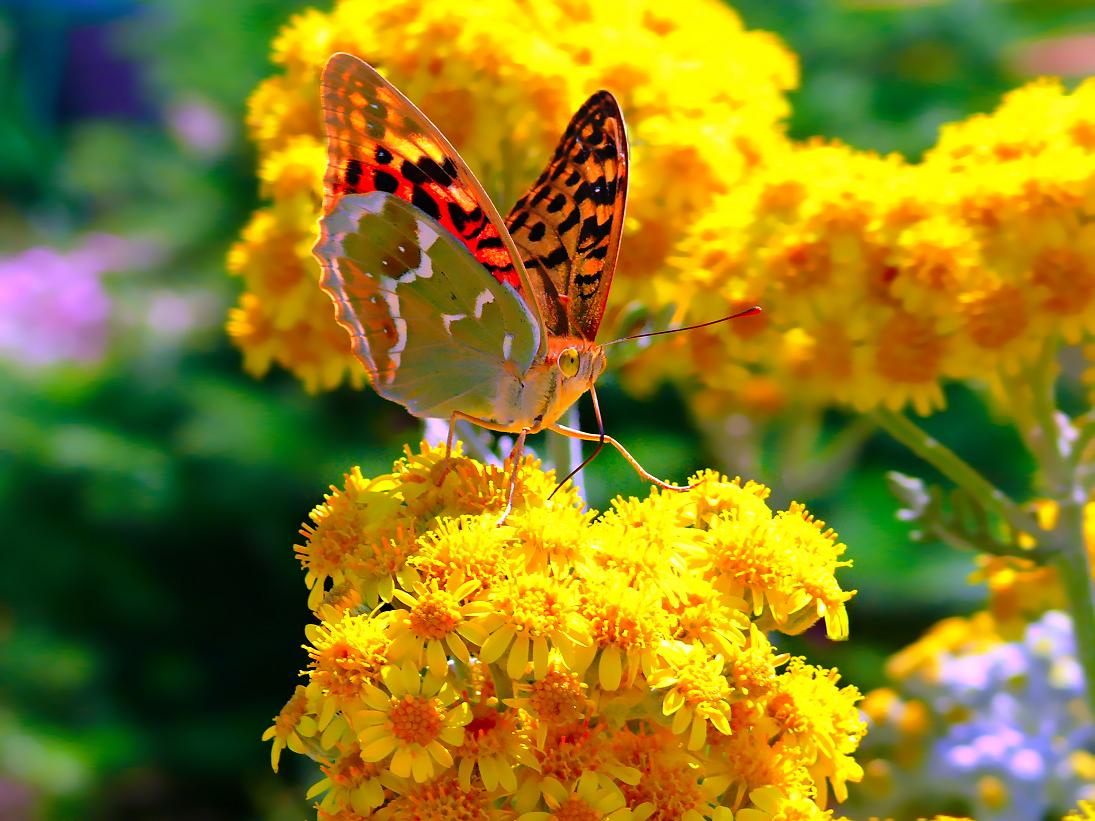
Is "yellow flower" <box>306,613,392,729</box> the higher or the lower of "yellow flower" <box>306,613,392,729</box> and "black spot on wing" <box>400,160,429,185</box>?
the lower

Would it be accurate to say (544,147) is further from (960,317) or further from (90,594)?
(90,594)

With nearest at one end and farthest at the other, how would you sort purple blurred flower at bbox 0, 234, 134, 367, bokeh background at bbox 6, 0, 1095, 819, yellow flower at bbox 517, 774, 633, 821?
1. yellow flower at bbox 517, 774, 633, 821
2. bokeh background at bbox 6, 0, 1095, 819
3. purple blurred flower at bbox 0, 234, 134, 367

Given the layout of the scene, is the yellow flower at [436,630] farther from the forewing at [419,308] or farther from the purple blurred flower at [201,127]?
the purple blurred flower at [201,127]

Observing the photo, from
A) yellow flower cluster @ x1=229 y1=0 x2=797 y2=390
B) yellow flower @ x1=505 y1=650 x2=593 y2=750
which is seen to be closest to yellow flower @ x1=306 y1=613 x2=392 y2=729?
yellow flower @ x1=505 y1=650 x2=593 y2=750

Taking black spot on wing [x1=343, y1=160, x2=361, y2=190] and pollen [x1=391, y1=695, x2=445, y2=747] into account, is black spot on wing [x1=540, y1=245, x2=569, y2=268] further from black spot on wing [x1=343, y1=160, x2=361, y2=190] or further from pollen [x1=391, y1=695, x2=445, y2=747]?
pollen [x1=391, y1=695, x2=445, y2=747]

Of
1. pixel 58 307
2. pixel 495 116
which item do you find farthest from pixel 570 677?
pixel 58 307

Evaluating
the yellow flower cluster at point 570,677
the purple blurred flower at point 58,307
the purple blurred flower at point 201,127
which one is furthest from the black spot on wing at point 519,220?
the purple blurred flower at point 58,307

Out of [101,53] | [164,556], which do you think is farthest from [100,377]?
[101,53]
